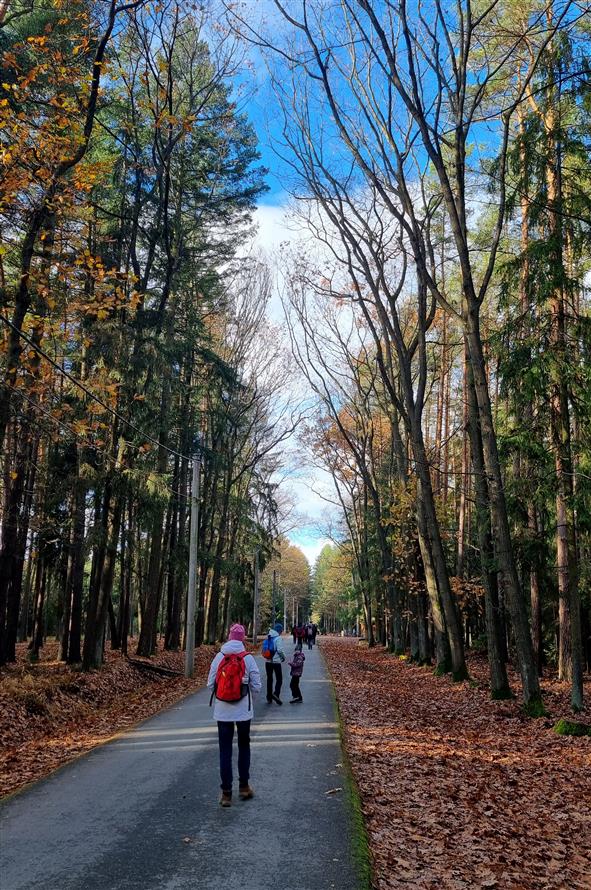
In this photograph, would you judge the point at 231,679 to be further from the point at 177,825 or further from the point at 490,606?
the point at 490,606

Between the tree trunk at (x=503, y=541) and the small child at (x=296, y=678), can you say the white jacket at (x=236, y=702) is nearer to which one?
the tree trunk at (x=503, y=541)

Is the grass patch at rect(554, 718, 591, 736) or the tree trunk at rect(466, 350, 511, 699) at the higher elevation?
the tree trunk at rect(466, 350, 511, 699)

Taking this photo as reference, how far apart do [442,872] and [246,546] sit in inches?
1486

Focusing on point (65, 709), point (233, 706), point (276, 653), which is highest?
point (233, 706)

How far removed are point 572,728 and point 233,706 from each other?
260 inches

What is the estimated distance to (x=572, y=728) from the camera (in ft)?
32.6

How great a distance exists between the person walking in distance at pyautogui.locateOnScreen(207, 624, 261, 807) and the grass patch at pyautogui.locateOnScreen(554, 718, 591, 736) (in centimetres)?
609

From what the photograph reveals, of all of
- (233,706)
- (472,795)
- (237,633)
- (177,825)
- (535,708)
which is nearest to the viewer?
(177,825)

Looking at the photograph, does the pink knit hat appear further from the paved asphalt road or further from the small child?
the small child

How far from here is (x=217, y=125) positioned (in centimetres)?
1842

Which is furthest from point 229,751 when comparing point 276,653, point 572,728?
point 276,653

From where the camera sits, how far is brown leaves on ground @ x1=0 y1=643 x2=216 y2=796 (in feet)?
26.9

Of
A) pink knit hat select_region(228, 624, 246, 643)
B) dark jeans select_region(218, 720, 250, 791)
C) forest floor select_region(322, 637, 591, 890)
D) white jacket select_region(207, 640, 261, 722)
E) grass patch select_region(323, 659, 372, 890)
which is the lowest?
forest floor select_region(322, 637, 591, 890)

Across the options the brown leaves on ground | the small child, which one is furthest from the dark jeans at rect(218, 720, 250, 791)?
the small child
